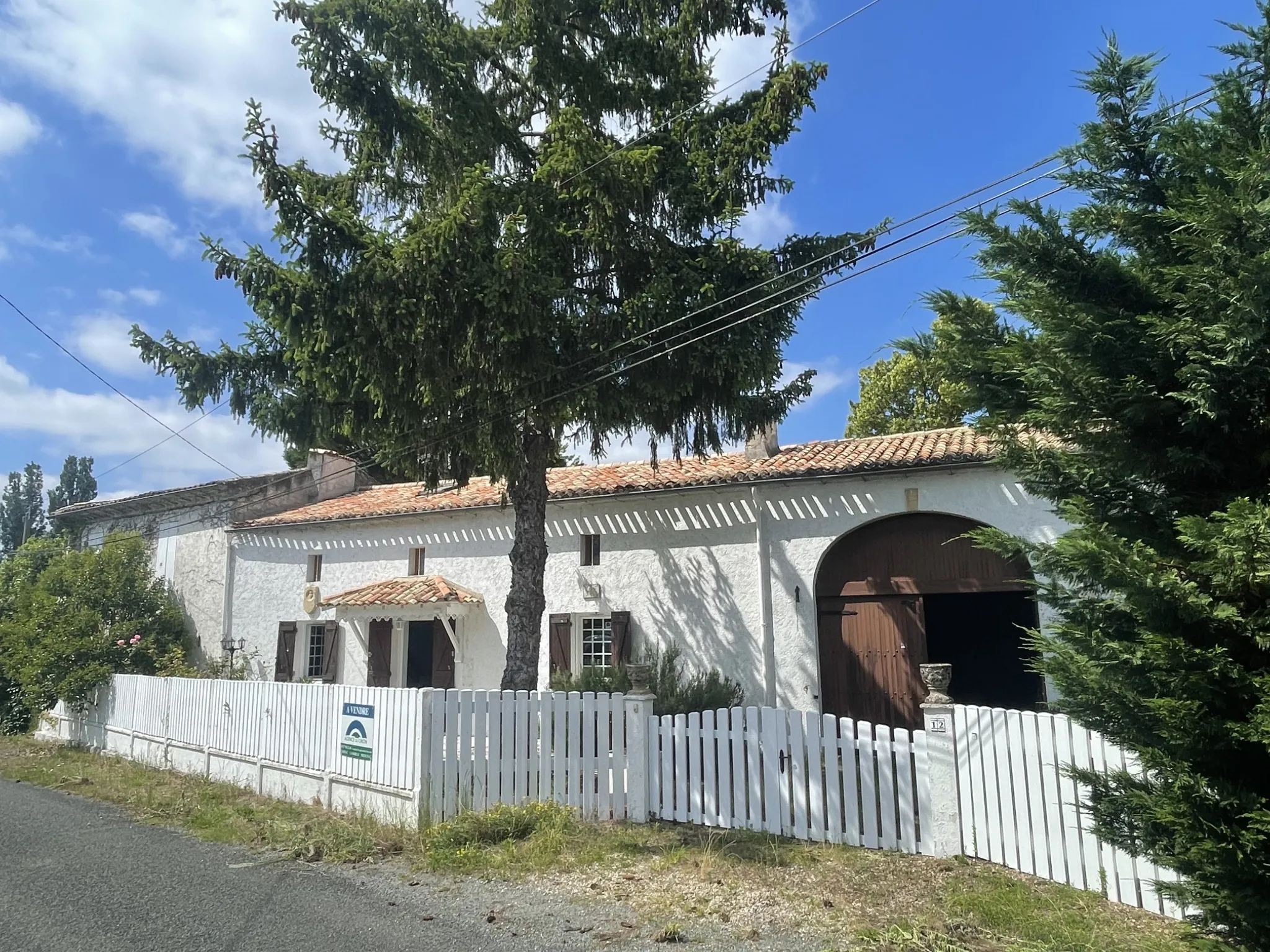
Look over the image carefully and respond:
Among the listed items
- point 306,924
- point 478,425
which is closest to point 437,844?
point 306,924

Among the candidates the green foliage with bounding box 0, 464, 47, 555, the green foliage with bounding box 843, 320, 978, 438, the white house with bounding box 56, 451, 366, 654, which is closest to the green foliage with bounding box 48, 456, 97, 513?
the green foliage with bounding box 0, 464, 47, 555

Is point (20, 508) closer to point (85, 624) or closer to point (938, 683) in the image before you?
point (85, 624)

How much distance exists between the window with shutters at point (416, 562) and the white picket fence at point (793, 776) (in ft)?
28.7

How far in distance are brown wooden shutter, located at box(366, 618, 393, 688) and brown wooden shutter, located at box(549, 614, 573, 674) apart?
4.09 metres

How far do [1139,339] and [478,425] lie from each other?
7557 millimetres

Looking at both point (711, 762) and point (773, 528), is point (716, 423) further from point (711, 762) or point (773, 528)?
point (711, 762)

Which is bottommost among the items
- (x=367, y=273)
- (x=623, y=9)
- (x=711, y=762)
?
(x=711, y=762)

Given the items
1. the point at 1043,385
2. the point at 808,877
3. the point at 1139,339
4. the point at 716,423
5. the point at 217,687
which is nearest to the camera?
the point at 1139,339

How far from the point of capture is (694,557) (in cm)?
1314

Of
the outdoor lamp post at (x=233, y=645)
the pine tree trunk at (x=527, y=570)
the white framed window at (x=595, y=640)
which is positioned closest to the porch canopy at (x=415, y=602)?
the white framed window at (x=595, y=640)

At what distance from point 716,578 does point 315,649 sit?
921cm

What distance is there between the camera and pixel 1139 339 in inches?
143

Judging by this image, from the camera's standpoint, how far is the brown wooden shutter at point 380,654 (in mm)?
16266

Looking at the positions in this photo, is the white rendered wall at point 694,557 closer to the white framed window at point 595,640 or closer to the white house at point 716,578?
the white house at point 716,578
